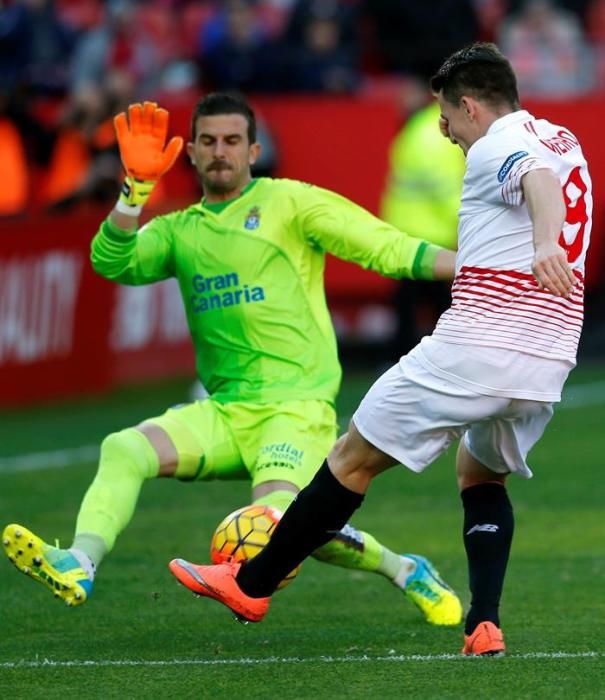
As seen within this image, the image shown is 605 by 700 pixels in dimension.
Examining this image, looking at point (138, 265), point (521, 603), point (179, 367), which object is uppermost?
point (138, 265)

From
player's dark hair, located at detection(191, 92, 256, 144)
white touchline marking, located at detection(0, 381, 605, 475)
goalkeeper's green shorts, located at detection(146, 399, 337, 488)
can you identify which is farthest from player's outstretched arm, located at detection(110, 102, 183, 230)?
white touchline marking, located at detection(0, 381, 605, 475)

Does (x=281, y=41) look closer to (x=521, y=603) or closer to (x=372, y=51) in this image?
(x=372, y=51)

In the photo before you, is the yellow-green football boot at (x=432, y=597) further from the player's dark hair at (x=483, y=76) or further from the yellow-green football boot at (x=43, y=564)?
the player's dark hair at (x=483, y=76)

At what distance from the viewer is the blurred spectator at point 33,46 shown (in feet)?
52.4

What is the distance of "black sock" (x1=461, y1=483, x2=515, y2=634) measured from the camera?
6.21 metres

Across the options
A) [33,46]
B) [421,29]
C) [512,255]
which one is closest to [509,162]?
[512,255]

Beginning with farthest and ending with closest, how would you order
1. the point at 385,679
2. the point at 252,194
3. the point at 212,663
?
1. the point at 252,194
2. the point at 212,663
3. the point at 385,679

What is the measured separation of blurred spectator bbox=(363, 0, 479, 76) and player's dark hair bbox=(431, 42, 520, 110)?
11.4 meters

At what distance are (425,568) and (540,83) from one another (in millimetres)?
11670

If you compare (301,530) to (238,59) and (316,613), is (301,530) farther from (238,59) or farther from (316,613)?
(238,59)

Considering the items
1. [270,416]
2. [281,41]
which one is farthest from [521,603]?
[281,41]

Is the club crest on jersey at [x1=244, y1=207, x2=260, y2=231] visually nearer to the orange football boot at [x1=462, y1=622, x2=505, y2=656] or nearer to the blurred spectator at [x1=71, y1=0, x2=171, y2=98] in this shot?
the orange football boot at [x1=462, y1=622, x2=505, y2=656]

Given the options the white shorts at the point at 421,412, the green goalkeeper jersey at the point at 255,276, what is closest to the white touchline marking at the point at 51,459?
the green goalkeeper jersey at the point at 255,276

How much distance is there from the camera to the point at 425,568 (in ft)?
23.8
